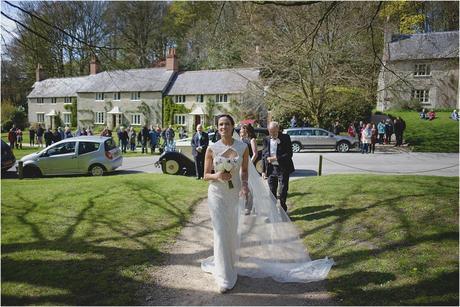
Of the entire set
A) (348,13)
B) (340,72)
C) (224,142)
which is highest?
(348,13)

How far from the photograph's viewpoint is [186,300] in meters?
4.93

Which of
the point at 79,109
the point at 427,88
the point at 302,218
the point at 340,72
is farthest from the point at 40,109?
the point at 302,218

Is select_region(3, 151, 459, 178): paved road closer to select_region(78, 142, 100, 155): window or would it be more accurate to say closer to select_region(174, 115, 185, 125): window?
select_region(78, 142, 100, 155): window

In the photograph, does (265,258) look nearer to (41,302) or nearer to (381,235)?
(381,235)

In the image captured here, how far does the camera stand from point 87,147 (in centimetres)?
1599

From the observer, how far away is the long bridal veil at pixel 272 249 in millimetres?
5691

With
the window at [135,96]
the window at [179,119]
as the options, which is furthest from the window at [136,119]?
the window at [179,119]

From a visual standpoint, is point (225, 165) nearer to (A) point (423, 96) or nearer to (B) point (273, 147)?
(B) point (273, 147)

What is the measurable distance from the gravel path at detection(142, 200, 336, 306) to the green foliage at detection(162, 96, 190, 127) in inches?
1648

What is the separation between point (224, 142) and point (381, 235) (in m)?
3.51

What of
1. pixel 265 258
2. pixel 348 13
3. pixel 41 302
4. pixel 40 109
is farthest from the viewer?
pixel 40 109

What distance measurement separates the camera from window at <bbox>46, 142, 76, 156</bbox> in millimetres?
15961

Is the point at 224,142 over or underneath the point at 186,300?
over

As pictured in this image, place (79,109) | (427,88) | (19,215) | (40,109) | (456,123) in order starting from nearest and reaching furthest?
(19,215)
(456,123)
(427,88)
(79,109)
(40,109)
